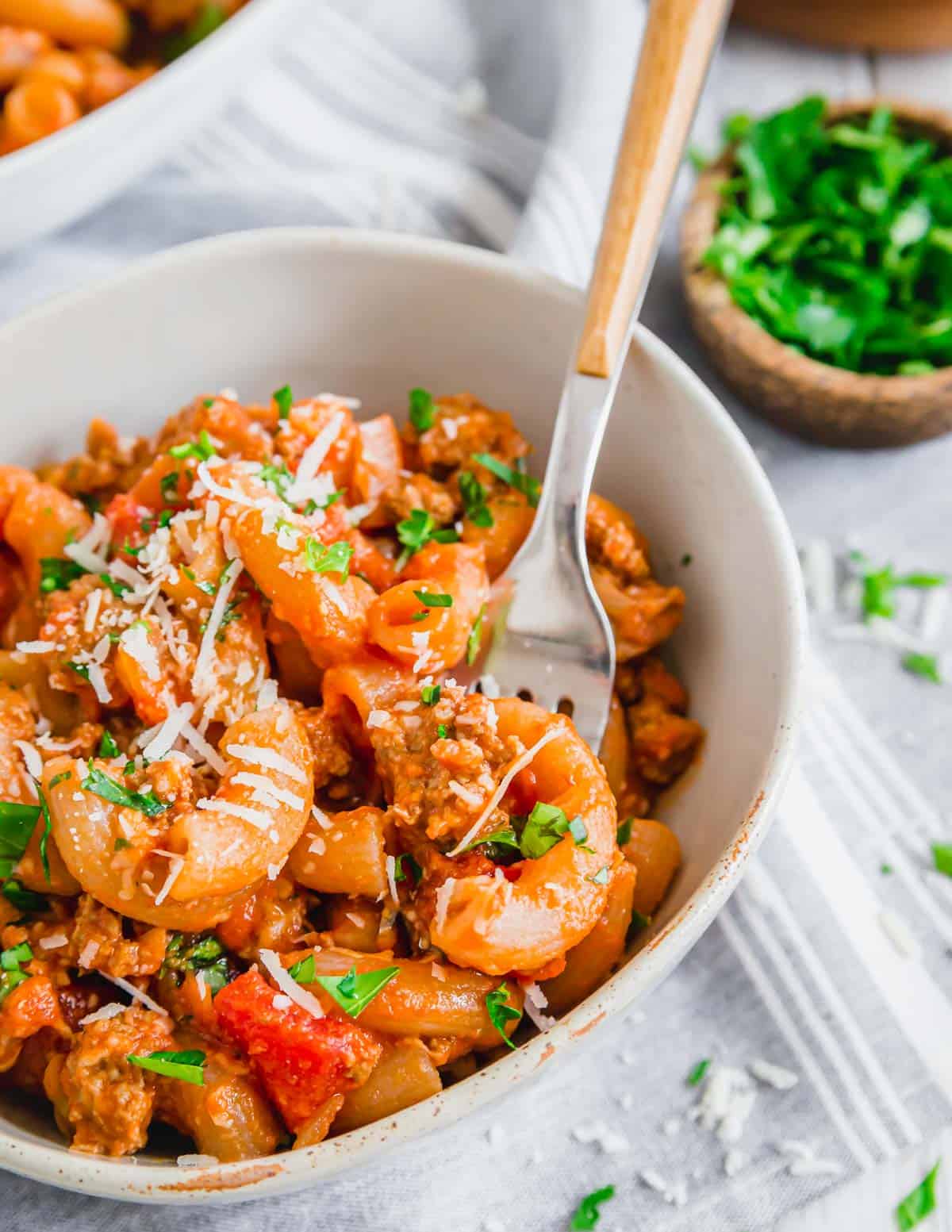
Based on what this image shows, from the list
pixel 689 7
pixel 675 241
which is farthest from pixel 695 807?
pixel 675 241

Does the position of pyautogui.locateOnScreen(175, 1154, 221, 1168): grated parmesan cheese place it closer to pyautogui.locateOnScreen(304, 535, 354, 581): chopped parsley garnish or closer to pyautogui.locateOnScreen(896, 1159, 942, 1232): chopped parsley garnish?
pyautogui.locateOnScreen(304, 535, 354, 581): chopped parsley garnish

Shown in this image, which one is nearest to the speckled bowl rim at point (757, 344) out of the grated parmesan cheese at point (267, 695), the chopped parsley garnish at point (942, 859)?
the chopped parsley garnish at point (942, 859)

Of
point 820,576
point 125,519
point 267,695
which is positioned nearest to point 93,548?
point 125,519

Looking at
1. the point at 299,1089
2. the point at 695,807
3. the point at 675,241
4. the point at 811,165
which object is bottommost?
the point at 299,1089

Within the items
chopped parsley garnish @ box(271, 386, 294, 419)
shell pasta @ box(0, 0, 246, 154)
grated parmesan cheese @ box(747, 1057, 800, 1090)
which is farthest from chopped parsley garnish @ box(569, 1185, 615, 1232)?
shell pasta @ box(0, 0, 246, 154)

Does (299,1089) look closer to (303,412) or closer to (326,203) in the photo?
(303,412)

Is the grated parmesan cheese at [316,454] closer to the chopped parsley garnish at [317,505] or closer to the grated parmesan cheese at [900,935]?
the chopped parsley garnish at [317,505]

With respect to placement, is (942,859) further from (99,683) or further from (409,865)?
(99,683)
